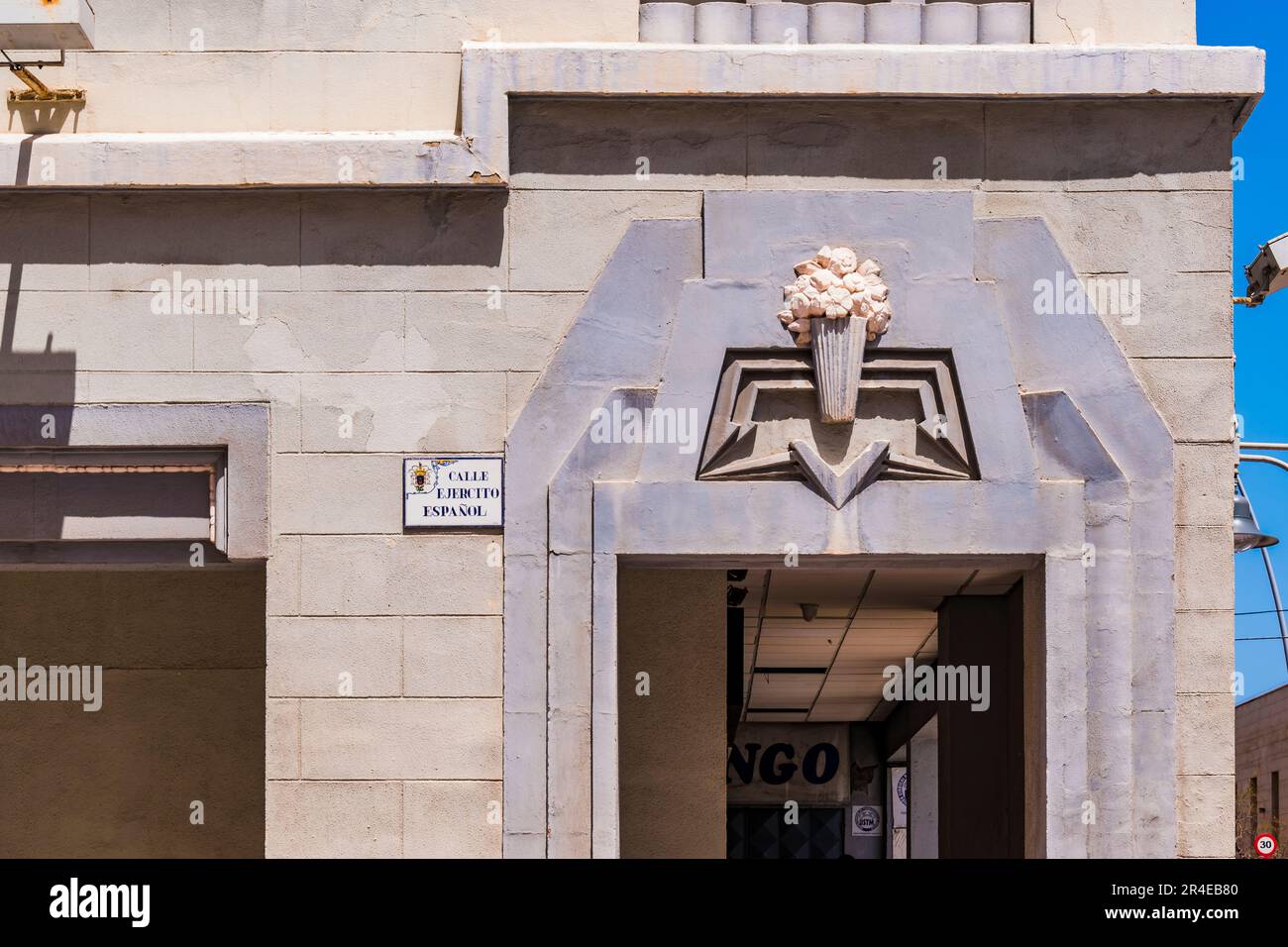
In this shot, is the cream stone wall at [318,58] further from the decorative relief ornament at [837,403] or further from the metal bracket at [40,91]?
the decorative relief ornament at [837,403]

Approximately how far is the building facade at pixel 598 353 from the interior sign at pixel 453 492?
1.0 inches

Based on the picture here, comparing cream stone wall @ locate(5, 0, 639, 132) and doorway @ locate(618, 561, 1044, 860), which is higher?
cream stone wall @ locate(5, 0, 639, 132)

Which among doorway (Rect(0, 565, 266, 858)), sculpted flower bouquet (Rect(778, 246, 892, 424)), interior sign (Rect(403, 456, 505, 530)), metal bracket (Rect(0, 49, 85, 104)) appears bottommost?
doorway (Rect(0, 565, 266, 858))

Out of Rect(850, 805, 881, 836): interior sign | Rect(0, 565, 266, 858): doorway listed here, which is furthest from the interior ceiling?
Rect(850, 805, 881, 836): interior sign

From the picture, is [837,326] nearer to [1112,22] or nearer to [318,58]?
[1112,22]

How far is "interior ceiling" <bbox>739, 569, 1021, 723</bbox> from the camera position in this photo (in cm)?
1193

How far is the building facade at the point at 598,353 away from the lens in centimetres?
972

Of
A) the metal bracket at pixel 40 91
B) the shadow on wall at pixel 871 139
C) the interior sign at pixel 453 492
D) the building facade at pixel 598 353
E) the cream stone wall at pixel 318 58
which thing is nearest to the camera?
the building facade at pixel 598 353

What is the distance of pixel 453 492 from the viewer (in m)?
9.88

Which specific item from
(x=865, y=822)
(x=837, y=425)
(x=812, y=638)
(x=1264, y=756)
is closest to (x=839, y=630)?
(x=812, y=638)

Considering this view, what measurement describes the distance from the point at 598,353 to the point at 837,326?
4.47ft

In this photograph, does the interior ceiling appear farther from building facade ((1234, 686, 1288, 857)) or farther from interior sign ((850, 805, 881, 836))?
building facade ((1234, 686, 1288, 857))

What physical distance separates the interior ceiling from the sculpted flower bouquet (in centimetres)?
141

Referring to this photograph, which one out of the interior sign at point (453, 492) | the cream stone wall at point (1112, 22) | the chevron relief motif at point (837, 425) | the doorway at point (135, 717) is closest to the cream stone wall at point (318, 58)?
the cream stone wall at point (1112, 22)
